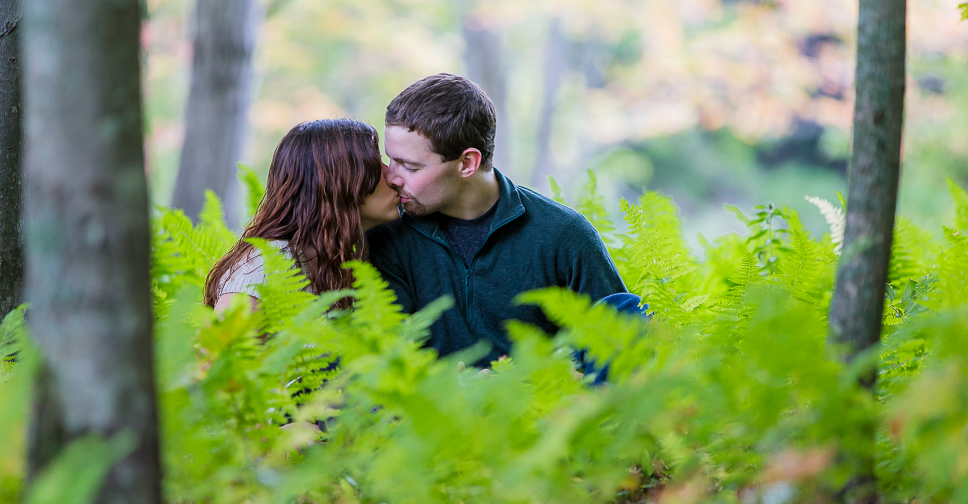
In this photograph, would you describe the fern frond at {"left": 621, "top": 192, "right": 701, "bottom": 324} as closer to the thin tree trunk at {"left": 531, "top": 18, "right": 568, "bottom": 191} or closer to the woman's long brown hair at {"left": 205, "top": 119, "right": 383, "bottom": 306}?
the woman's long brown hair at {"left": 205, "top": 119, "right": 383, "bottom": 306}

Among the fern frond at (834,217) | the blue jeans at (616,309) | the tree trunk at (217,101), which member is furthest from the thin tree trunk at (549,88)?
A: the blue jeans at (616,309)

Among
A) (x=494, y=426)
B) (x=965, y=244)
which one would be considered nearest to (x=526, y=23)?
(x=965, y=244)

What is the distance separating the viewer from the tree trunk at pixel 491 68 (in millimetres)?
11516

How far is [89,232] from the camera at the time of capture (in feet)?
3.25

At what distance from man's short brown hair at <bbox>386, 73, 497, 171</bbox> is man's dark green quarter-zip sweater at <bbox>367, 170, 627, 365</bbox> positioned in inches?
11.1

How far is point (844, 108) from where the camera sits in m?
11.2

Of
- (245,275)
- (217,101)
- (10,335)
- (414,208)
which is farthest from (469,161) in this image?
(217,101)

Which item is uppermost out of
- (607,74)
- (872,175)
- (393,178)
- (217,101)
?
(607,74)

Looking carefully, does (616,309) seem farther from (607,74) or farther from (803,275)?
(607,74)

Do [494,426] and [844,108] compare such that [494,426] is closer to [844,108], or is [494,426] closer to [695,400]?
[695,400]

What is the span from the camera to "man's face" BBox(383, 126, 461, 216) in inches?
106

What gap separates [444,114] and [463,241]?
1.63 ft

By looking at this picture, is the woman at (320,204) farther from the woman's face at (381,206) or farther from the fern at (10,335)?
the fern at (10,335)

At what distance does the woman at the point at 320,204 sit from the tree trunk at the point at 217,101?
9.94 ft
